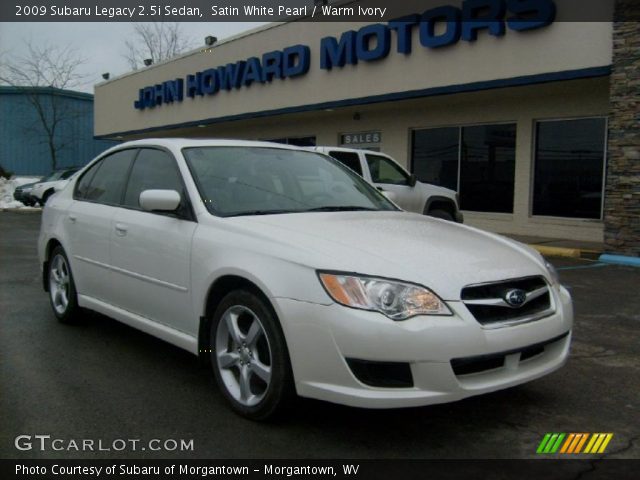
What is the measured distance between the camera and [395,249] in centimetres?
334

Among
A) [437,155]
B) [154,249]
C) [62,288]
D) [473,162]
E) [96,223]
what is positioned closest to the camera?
[154,249]

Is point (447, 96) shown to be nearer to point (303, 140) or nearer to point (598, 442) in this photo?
point (303, 140)

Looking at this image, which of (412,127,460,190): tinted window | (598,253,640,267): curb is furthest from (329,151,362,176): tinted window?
(412,127,460,190): tinted window

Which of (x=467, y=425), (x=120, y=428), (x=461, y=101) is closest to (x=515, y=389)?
(x=467, y=425)

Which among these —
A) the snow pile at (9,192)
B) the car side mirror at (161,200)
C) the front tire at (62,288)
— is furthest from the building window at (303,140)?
the car side mirror at (161,200)

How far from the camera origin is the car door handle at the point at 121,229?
177 inches

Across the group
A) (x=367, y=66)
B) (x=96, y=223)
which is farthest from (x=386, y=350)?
(x=367, y=66)

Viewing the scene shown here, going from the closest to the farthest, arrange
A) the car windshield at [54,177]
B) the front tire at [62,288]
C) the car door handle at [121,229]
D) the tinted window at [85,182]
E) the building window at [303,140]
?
the car door handle at [121,229] → the front tire at [62,288] → the tinted window at [85,182] → the building window at [303,140] → the car windshield at [54,177]

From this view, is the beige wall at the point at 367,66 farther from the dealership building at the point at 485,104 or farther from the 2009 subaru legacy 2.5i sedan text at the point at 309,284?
the 2009 subaru legacy 2.5i sedan text at the point at 309,284

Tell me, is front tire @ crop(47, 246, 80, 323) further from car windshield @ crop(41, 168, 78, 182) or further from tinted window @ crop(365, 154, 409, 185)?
car windshield @ crop(41, 168, 78, 182)

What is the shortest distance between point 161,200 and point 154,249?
1.35ft

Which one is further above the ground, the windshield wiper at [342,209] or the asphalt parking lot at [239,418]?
the windshield wiper at [342,209]

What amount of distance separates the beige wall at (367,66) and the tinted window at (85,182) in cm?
881

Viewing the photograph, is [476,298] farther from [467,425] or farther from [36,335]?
[36,335]
